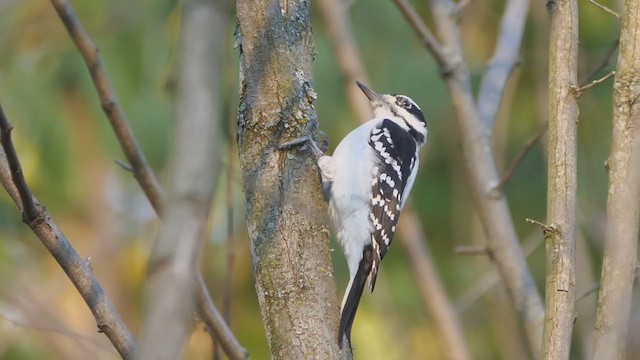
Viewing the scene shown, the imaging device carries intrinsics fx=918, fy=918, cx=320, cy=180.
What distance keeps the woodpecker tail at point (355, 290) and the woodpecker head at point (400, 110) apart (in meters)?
1.47

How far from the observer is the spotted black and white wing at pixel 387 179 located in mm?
4910

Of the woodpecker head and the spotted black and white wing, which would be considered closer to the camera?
the spotted black and white wing

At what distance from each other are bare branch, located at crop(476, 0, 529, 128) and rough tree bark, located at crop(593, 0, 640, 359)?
224 centimetres

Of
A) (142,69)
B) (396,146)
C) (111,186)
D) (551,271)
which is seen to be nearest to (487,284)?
(396,146)

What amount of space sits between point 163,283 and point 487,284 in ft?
16.7

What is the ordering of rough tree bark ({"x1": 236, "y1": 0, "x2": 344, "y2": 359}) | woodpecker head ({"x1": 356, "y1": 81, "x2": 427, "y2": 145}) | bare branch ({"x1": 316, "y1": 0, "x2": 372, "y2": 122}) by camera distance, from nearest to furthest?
rough tree bark ({"x1": 236, "y1": 0, "x2": 344, "y2": 359}) < woodpecker head ({"x1": 356, "y1": 81, "x2": 427, "y2": 145}) < bare branch ({"x1": 316, "y1": 0, "x2": 372, "y2": 122})

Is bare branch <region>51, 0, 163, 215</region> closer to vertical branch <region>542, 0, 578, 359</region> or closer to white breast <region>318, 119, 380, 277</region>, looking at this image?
white breast <region>318, 119, 380, 277</region>

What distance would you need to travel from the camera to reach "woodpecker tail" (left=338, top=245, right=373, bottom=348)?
11.9 feet

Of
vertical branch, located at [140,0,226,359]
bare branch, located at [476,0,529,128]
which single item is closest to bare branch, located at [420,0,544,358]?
bare branch, located at [476,0,529,128]

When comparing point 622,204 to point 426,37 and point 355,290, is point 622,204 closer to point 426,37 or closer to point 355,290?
point 355,290

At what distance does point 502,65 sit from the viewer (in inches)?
217

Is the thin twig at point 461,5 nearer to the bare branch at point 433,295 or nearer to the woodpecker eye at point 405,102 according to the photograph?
the woodpecker eye at point 405,102

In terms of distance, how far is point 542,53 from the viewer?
770 centimetres

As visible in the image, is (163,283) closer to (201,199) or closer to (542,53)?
(201,199)
